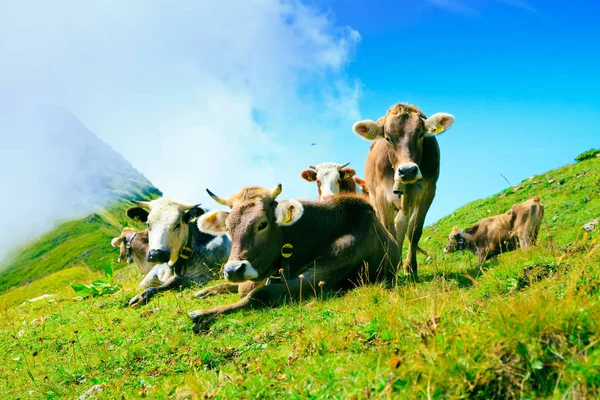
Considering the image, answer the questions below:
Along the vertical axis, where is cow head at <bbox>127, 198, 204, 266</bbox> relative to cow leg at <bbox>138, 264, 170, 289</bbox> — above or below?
above

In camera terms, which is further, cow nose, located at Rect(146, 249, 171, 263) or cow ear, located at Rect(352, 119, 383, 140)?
cow ear, located at Rect(352, 119, 383, 140)

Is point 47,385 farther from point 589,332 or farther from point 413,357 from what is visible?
point 589,332

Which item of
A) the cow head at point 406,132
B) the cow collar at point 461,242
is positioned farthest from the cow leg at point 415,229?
the cow collar at point 461,242

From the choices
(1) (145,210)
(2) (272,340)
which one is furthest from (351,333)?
(1) (145,210)

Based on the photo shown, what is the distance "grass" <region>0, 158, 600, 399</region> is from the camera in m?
3.94

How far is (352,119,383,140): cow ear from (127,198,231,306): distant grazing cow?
4405 millimetres

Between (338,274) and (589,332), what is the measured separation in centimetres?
496

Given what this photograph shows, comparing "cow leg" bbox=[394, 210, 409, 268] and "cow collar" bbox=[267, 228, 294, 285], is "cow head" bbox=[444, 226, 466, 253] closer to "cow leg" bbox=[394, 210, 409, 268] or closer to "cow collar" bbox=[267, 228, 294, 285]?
"cow leg" bbox=[394, 210, 409, 268]

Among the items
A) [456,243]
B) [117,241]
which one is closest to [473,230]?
[456,243]

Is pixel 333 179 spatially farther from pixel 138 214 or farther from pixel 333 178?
pixel 138 214

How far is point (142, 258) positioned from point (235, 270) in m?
9.22

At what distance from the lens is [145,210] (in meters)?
13.3

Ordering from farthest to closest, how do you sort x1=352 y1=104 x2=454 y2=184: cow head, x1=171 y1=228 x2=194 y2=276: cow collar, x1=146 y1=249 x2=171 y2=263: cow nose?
x1=171 y1=228 x2=194 y2=276: cow collar < x1=146 y1=249 x2=171 y2=263: cow nose < x1=352 y1=104 x2=454 y2=184: cow head

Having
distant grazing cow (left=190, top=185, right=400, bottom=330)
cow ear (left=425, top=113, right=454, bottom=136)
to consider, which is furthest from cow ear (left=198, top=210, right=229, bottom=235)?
cow ear (left=425, top=113, right=454, bottom=136)
